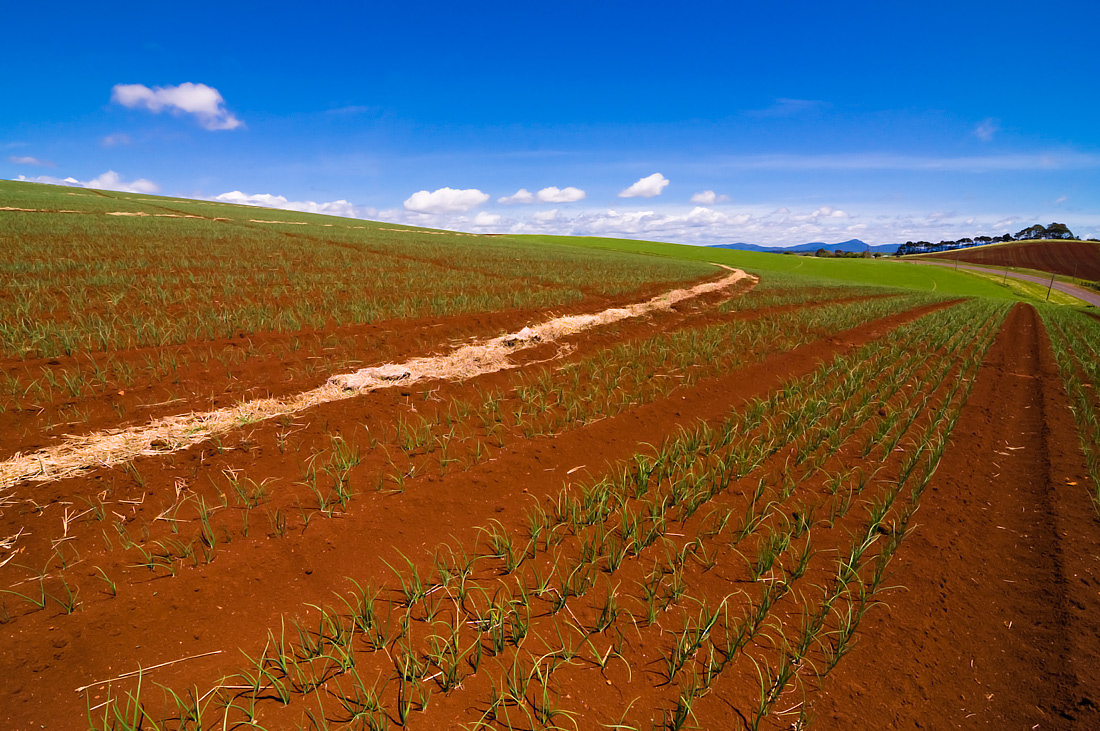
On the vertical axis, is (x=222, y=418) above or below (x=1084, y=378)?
below

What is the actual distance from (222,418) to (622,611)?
5.62m

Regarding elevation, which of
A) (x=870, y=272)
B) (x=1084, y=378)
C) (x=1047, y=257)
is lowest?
(x=1084, y=378)

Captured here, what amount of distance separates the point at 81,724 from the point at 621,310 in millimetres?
14349

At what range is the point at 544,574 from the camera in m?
3.65

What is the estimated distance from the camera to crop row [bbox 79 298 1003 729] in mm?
2605

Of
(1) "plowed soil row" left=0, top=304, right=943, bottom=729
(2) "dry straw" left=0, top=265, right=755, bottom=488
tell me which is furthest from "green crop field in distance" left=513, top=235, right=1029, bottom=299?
(1) "plowed soil row" left=0, top=304, right=943, bottom=729

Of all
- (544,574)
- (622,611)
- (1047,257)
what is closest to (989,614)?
(622,611)

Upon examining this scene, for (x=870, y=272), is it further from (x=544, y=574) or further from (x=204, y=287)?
(x=544, y=574)

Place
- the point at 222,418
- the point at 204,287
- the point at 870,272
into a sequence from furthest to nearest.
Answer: the point at 870,272 → the point at 204,287 → the point at 222,418

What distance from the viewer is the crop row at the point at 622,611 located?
2.61m

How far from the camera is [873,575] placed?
3.74 meters

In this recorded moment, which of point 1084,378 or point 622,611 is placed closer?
point 622,611

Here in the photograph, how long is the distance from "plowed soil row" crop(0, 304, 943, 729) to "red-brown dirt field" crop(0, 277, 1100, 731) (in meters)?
0.02

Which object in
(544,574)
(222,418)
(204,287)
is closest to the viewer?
(544,574)
